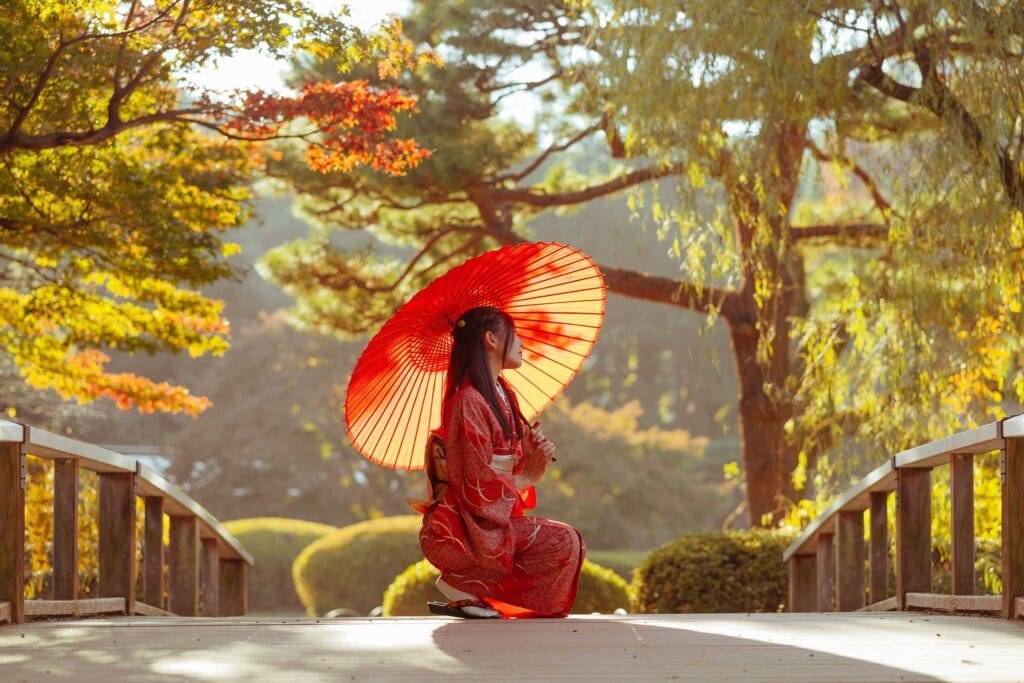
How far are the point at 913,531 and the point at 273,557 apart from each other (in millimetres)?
11598

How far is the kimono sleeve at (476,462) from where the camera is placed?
14.5ft

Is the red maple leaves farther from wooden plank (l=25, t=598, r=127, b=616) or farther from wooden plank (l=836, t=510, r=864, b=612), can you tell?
wooden plank (l=836, t=510, r=864, b=612)

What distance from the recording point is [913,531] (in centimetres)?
505

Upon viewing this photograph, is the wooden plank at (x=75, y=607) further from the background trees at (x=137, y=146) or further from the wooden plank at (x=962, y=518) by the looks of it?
the wooden plank at (x=962, y=518)

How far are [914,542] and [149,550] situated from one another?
322 centimetres

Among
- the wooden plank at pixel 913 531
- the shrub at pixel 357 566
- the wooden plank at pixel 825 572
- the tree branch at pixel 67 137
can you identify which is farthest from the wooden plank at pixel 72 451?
the shrub at pixel 357 566

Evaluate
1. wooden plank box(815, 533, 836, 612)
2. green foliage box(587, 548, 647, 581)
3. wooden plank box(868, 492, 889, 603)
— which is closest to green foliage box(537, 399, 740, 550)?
green foliage box(587, 548, 647, 581)

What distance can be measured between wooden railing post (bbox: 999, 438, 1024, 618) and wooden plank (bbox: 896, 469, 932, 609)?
37.6 inches

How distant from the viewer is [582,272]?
4875mm

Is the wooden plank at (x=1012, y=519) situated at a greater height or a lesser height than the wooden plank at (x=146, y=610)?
greater

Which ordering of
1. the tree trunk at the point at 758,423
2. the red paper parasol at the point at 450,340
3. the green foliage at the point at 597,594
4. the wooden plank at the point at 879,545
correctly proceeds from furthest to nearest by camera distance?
the tree trunk at the point at 758,423 < the green foliage at the point at 597,594 < the wooden plank at the point at 879,545 < the red paper parasol at the point at 450,340

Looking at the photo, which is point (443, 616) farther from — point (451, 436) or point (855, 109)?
point (855, 109)

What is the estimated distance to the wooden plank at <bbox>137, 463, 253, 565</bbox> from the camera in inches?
207

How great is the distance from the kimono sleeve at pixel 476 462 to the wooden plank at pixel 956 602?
1.53 meters
